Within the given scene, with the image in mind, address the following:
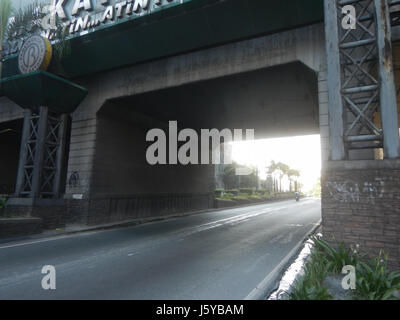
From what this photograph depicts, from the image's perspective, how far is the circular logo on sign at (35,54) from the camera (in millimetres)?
13086

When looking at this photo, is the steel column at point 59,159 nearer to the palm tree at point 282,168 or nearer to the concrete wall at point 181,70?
the concrete wall at point 181,70

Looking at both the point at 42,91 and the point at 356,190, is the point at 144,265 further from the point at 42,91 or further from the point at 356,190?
the point at 42,91

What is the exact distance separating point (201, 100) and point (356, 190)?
11.5 metres

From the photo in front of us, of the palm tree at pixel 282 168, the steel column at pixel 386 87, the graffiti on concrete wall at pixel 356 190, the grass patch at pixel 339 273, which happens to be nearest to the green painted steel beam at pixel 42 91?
the graffiti on concrete wall at pixel 356 190

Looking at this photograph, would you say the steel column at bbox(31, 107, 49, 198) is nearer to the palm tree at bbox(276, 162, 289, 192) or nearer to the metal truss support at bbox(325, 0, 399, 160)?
the metal truss support at bbox(325, 0, 399, 160)

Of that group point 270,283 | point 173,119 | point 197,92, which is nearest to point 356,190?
point 270,283

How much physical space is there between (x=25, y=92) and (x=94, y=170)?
508 centimetres

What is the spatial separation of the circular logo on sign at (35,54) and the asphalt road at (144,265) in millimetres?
8059

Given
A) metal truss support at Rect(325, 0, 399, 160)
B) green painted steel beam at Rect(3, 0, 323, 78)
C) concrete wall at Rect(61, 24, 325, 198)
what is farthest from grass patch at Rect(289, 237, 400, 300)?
green painted steel beam at Rect(3, 0, 323, 78)

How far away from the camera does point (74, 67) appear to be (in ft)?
53.3

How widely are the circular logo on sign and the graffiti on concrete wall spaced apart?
43.0 feet

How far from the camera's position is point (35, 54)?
13.3 metres
